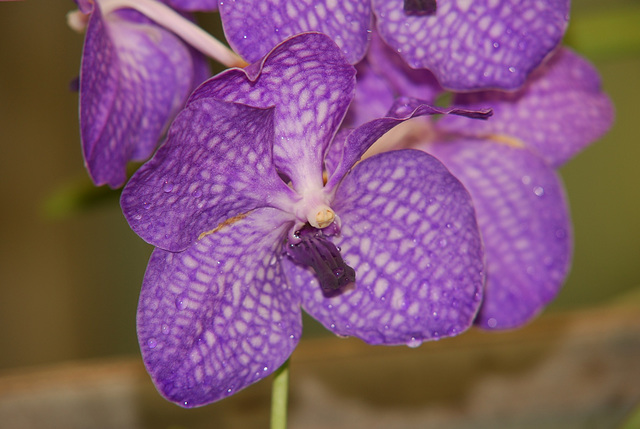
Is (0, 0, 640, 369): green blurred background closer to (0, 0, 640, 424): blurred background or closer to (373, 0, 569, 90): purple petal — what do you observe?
(0, 0, 640, 424): blurred background

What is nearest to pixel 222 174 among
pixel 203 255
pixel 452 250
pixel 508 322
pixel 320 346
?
pixel 203 255

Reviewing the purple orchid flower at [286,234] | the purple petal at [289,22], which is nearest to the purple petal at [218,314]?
the purple orchid flower at [286,234]

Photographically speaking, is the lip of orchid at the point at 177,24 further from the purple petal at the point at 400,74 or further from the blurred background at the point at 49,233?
the blurred background at the point at 49,233

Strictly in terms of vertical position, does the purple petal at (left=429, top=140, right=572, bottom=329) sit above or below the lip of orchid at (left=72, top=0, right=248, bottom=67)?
below

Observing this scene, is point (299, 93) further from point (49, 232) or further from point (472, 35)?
point (49, 232)

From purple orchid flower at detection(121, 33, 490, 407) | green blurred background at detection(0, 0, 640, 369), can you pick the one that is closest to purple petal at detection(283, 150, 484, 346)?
purple orchid flower at detection(121, 33, 490, 407)

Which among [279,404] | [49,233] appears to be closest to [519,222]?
[279,404]

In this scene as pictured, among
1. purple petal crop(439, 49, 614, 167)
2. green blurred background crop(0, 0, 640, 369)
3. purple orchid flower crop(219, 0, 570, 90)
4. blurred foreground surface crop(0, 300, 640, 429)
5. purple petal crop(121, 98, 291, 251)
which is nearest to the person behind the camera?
purple petal crop(121, 98, 291, 251)
